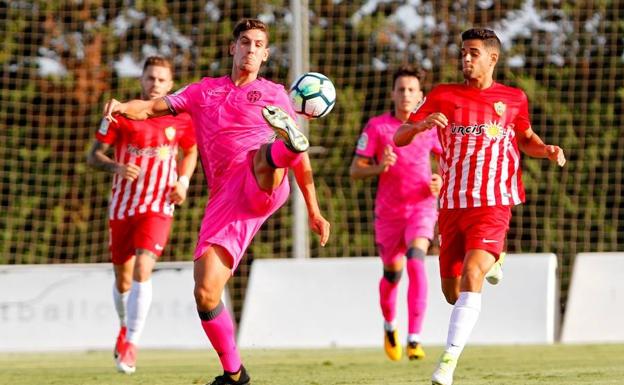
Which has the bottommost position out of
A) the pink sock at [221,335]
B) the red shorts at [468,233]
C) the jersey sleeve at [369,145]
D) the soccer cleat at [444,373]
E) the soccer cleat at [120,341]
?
the soccer cleat at [120,341]

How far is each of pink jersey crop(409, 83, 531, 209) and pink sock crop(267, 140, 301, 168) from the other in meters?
1.24

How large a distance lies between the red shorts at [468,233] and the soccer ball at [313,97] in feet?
3.19

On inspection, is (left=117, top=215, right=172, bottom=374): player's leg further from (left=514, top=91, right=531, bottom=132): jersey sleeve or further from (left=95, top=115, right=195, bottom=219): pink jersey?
(left=514, top=91, right=531, bottom=132): jersey sleeve

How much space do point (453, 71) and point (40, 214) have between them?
569 centimetres

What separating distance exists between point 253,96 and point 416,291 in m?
3.87

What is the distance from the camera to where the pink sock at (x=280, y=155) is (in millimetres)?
6402

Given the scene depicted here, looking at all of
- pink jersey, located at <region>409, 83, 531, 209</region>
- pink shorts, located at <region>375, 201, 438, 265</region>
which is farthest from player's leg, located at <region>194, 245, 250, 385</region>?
pink shorts, located at <region>375, 201, 438, 265</region>

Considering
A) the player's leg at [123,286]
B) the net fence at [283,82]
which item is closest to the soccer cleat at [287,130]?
the player's leg at [123,286]

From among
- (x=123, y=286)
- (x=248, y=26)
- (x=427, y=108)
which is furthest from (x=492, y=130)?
(x=123, y=286)

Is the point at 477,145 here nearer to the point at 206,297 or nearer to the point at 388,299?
the point at 206,297

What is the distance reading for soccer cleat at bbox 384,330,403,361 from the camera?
10.5 m

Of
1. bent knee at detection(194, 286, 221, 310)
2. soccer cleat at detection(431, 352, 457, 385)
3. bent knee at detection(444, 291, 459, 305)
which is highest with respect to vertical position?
bent knee at detection(194, 286, 221, 310)

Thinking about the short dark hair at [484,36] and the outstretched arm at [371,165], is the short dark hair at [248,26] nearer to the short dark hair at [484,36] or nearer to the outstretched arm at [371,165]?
the short dark hair at [484,36]

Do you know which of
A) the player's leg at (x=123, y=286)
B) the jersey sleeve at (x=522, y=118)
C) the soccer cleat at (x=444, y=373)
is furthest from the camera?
the player's leg at (x=123, y=286)
